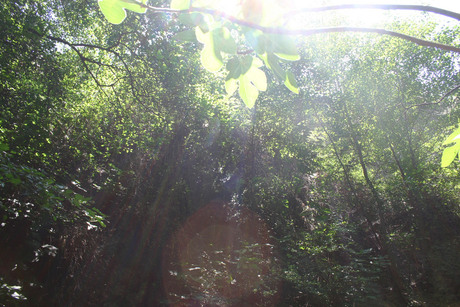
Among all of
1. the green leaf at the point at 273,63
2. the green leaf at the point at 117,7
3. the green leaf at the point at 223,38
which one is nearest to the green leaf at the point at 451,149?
the green leaf at the point at 273,63

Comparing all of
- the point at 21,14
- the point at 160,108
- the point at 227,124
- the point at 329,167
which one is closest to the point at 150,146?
the point at 160,108

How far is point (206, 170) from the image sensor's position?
28.1 feet

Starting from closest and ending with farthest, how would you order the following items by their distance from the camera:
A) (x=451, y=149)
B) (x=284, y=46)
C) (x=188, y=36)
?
1. (x=284, y=46)
2. (x=188, y=36)
3. (x=451, y=149)

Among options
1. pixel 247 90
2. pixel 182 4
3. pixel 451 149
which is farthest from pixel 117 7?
pixel 451 149

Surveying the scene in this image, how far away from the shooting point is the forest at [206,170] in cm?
450

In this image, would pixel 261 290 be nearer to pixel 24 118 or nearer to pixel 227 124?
pixel 227 124

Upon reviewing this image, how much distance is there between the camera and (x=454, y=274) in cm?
672

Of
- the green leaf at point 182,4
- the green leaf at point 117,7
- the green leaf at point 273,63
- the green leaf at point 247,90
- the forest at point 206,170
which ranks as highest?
the forest at point 206,170

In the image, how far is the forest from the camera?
4.50 meters

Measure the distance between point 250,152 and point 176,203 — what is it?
3753mm

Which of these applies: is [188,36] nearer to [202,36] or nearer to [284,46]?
[202,36]

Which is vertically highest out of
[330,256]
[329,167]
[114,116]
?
[329,167]

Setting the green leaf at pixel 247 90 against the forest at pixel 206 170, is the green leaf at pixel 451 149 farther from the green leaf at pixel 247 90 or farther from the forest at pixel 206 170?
the forest at pixel 206 170

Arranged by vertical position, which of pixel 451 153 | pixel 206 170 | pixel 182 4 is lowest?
pixel 451 153
